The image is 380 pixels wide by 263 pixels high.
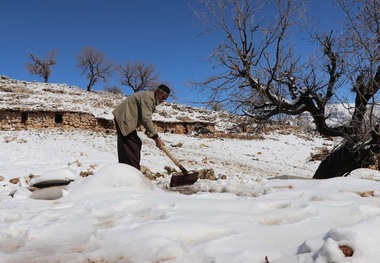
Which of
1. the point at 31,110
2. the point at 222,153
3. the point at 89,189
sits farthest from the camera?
the point at 31,110

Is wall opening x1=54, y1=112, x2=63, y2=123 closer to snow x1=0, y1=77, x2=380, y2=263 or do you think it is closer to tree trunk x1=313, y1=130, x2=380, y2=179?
snow x1=0, y1=77, x2=380, y2=263

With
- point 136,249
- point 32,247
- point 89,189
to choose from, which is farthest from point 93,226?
point 89,189

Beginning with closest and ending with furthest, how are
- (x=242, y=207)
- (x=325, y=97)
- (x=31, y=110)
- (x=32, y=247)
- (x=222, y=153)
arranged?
(x=32, y=247) → (x=242, y=207) → (x=325, y=97) → (x=222, y=153) → (x=31, y=110)

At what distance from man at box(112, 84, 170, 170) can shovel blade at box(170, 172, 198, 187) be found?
1.57ft

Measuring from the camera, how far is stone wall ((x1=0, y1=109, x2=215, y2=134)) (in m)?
15.9

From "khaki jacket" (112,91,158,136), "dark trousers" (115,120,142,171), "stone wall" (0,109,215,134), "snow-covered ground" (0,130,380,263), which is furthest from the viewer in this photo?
"stone wall" (0,109,215,134)

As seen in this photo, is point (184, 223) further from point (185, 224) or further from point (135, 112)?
point (135, 112)

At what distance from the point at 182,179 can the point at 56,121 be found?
14655 mm

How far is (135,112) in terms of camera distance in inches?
181

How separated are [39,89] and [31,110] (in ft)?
40.1

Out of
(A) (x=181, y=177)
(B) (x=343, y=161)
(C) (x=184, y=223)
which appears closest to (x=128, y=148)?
(A) (x=181, y=177)

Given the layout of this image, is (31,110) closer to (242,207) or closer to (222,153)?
(222,153)

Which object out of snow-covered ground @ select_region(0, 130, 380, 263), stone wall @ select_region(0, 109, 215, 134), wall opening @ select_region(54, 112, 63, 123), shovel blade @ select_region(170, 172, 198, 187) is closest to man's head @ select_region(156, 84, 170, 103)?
shovel blade @ select_region(170, 172, 198, 187)

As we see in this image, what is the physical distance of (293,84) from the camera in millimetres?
6348
